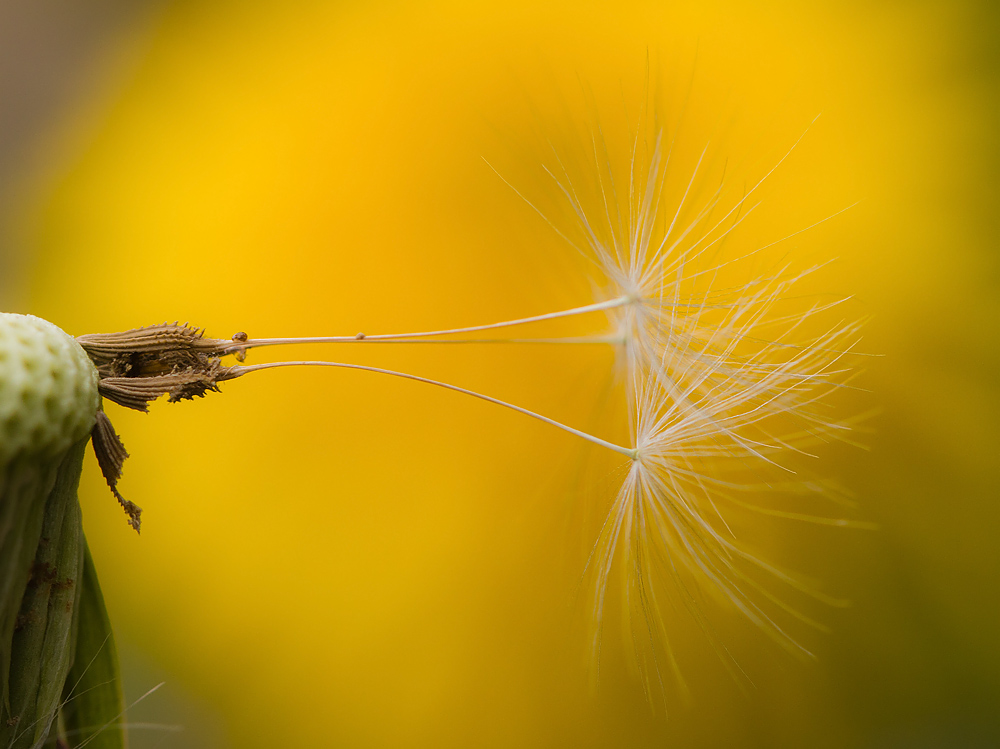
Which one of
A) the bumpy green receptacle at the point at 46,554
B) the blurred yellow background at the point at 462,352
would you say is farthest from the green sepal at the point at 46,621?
the blurred yellow background at the point at 462,352

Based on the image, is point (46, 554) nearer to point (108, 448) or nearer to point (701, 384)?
point (108, 448)

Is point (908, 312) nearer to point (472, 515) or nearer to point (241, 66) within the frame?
point (472, 515)

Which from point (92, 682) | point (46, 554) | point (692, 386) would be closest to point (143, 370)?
point (46, 554)

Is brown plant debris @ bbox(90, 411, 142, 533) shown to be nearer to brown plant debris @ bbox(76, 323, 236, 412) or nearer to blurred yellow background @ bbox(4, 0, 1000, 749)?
brown plant debris @ bbox(76, 323, 236, 412)

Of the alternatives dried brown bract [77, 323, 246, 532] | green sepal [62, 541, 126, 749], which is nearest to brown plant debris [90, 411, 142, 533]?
dried brown bract [77, 323, 246, 532]

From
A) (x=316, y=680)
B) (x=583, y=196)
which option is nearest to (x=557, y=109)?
(x=583, y=196)

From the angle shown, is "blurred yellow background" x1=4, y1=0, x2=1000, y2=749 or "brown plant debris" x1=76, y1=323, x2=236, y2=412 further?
"blurred yellow background" x1=4, y1=0, x2=1000, y2=749
